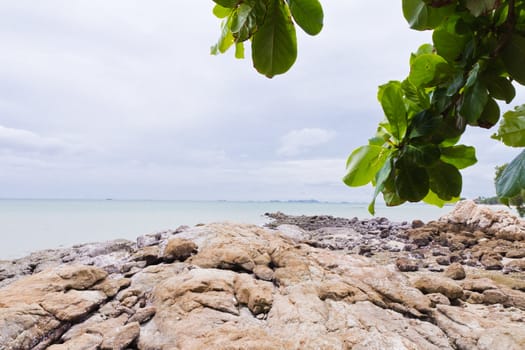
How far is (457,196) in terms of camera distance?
751mm

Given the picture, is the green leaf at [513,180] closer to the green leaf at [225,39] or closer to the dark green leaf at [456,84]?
the dark green leaf at [456,84]

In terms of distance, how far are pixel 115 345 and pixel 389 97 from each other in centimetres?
293

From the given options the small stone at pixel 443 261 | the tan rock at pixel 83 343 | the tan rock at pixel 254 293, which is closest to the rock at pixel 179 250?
the tan rock at pixel 254 293

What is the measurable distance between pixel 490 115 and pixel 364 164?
300mm

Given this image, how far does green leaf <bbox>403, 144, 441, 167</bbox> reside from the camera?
2.14ft

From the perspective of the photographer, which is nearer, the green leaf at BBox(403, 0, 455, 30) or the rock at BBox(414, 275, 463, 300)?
the green leaf at BBox(403, 0, 455, 30)

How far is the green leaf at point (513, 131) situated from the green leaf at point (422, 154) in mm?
135

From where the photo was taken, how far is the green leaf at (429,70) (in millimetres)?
683

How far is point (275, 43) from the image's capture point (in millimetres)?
621

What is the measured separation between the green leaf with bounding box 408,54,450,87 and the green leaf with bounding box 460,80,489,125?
0.25 feet

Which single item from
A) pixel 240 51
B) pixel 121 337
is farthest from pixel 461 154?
pixel 121 337

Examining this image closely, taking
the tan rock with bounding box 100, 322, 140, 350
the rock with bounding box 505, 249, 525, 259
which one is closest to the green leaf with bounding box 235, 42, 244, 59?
the tan rock with bounding box 100, 322, 140, 350

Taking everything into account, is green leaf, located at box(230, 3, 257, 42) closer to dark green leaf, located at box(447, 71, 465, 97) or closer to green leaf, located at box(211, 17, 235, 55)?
green leaf, located at box(211, 17, 235, 55)

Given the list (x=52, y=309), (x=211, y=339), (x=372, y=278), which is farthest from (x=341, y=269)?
(x=52, y=309)
